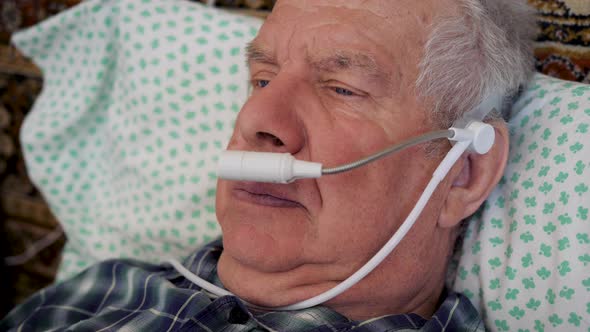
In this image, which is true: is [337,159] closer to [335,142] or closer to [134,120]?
[335,142]

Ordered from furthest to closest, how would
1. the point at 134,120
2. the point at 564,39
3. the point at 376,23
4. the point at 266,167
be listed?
Result: 1. the point at 134,120
2. the point at 564,39
3. the point at 376,23
4. the point at 266,167

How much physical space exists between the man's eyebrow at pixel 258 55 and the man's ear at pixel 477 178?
0.38m

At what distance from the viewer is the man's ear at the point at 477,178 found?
1018 mm

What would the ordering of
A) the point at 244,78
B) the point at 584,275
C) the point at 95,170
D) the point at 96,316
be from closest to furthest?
the point at 584,275
the point at 96,316
the point at 244,78
the point at 95,170

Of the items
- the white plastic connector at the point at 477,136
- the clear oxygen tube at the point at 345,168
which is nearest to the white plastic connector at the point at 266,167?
the clear oxygen tube at the point at 345,168

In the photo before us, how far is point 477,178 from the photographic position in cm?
103

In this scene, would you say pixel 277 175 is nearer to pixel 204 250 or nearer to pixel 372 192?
pixel 372 192

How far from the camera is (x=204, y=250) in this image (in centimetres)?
119

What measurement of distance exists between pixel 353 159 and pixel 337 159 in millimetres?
26

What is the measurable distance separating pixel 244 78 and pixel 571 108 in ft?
2.26

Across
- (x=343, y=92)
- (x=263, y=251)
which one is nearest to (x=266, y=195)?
(x=263, y=251)

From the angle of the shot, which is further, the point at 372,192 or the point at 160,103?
the point at 160,103

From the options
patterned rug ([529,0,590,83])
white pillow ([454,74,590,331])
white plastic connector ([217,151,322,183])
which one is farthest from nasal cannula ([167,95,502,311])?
patterned rug ([529,0,590,83])

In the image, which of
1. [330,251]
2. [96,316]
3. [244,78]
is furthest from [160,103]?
[330,251]
